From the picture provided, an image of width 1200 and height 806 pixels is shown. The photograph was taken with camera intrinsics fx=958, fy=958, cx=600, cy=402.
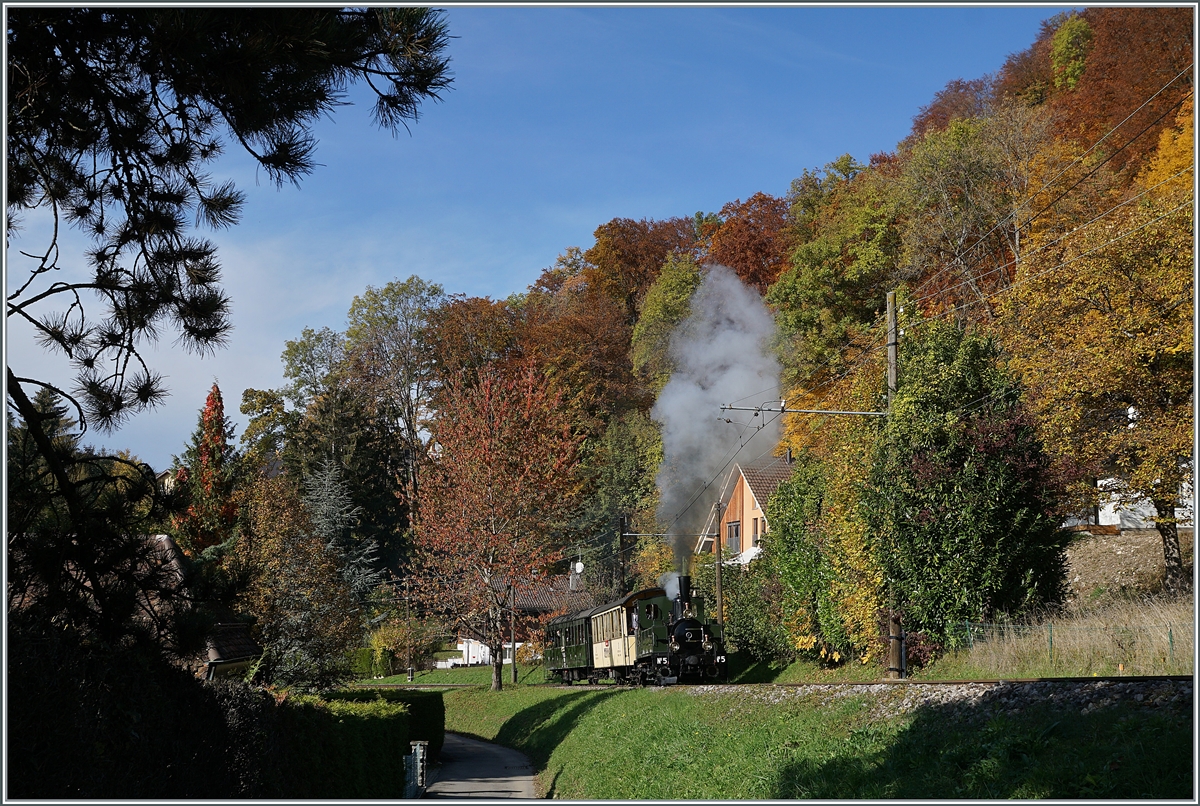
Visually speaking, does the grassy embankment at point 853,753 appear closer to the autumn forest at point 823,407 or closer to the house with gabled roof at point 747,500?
the autumn forest at point 823,407

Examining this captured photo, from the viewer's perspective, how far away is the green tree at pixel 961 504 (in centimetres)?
1641

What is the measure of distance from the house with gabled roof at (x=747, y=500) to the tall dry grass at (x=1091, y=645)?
25.6 metres

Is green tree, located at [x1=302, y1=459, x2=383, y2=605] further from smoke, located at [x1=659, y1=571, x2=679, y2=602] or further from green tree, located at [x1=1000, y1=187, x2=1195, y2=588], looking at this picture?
green tree, located at [x1=1000, y1=187, x2=1195, y2=588]

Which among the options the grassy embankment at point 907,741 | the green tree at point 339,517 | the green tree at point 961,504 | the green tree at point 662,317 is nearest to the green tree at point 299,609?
the grassy embankment at point 907,741

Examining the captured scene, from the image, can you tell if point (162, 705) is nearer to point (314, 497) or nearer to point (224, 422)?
point (224, 422)

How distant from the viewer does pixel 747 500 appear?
4388cm

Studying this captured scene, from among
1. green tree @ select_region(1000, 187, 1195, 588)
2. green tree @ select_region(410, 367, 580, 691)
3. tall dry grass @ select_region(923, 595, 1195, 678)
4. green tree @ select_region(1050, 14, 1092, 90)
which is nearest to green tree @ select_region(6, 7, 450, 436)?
tall dry grass @ select_region(923, 595, 1195, 678)

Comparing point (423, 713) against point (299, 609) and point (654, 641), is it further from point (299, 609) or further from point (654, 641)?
point (654, 641)

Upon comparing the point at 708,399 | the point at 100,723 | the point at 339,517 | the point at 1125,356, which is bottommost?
the point at 100,723

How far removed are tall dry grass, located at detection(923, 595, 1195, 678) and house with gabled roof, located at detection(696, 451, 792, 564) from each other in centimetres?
2562

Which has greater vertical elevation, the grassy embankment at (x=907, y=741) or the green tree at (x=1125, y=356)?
the green tree at (x=1125, y=356)

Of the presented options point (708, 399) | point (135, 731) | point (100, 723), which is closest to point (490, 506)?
point (708, 399)

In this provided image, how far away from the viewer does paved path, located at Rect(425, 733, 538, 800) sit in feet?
57.6

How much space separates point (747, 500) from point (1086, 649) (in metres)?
31.5
